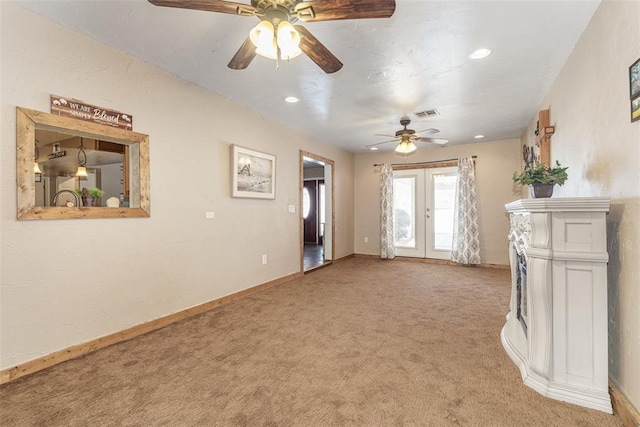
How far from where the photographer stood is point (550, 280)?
5.82 feet

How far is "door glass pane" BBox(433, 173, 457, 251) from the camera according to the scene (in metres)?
6.14

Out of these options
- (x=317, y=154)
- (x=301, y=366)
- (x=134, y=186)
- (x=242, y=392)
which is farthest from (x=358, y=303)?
(x=317, y=154)

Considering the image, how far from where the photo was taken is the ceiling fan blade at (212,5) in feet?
5.06

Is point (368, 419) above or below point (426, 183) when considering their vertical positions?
below

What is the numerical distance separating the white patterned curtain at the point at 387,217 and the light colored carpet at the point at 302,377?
3.19m

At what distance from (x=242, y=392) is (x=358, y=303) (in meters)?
1.96

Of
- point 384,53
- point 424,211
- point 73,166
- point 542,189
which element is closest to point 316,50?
point 384,53

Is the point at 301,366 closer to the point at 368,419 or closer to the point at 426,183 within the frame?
the point at 368,419

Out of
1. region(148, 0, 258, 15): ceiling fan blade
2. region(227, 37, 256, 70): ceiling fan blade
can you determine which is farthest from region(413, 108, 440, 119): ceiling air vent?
region(148, 0, 258, 15): ceiling fan blade

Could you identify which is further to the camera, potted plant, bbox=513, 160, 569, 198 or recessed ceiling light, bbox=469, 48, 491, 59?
recessed ceiling light, bbox=469, 48, 491, 59

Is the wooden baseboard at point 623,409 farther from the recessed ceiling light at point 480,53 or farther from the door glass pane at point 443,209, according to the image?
the door glass pane at point 443,209

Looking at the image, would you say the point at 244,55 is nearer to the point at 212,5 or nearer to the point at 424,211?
the point at 212,5

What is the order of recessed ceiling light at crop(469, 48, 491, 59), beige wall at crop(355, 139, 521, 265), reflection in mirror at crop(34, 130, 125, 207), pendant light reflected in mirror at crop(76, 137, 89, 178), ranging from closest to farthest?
recessed ceiling light at crop(469, 48, 491, 59), reflection in mirror at crop(34, 130, 125, 207), pendant light reflected in mirror at crop(76, 137, 89, 178), beige wall at crop(355, 139, 521, 265)

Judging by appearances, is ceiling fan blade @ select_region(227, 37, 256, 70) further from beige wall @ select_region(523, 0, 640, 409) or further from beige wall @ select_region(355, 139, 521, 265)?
beige wall @ select_region(355, 139, 521, 265)
